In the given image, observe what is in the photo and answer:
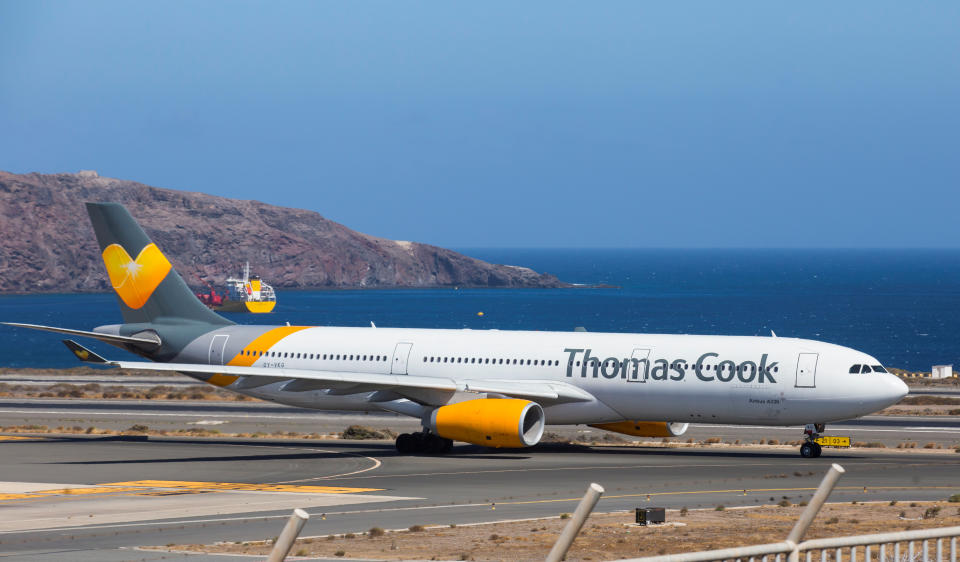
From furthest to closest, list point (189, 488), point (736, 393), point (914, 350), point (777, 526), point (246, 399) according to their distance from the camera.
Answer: point (914, 350) < point (246, 399) < point (736, 393) < point (189, 488) < point (777, 526)

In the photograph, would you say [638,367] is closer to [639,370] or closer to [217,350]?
[639,370]

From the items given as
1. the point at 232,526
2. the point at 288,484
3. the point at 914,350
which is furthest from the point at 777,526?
the point at 914,350

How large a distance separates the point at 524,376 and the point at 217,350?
11.7 metres

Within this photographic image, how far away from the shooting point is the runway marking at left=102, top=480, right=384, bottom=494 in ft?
103

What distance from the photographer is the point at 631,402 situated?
40.8m

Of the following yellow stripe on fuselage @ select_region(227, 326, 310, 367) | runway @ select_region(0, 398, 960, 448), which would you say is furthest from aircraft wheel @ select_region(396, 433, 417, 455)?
runway @ select_region(0, 398, 960, 448)

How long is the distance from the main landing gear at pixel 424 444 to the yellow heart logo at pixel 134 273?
12634mm

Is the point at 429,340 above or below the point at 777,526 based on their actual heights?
above

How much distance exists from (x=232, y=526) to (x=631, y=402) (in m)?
18.4

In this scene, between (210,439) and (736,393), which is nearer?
(736,393)

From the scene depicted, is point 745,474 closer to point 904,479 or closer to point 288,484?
point 904,479

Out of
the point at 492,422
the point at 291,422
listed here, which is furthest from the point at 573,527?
the point at 291,422

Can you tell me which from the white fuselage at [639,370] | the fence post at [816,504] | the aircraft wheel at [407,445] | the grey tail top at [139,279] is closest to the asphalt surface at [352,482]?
the aircraft wheel at [407,445]

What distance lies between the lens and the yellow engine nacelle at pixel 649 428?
142 ft
